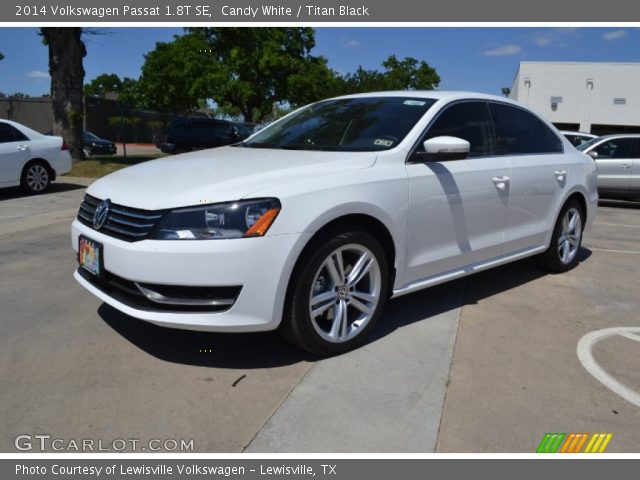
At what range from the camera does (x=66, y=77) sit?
46.4ft

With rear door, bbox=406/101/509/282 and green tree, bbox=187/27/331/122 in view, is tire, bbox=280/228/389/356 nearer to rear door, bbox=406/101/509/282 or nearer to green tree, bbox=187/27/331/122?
rear door, bbox=406/101/509/282

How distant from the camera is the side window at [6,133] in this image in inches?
382

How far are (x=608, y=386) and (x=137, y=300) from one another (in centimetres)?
268

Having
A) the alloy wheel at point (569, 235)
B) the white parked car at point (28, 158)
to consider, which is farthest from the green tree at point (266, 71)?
the alloy wheel at point (569, 235)

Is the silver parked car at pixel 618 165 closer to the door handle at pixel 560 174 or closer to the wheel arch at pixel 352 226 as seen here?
the door handle at pixel 560 174

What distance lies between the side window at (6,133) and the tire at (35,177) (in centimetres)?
52

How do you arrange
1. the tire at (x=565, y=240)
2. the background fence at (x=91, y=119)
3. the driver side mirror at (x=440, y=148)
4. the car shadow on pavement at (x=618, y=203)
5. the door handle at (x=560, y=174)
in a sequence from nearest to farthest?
the driver side mirror at (x=440, y=148) → the door handle at (x=560, y=174) → the tire at (x=565, y=240) → the car shadow on pavement at (x=618, y=203) → the background fence at (x=91, y=119)

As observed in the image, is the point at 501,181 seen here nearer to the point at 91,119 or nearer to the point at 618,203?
the point at 618,203

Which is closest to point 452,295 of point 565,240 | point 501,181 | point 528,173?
point 501,181

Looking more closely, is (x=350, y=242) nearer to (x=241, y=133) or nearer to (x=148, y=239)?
(x=148, y=239)

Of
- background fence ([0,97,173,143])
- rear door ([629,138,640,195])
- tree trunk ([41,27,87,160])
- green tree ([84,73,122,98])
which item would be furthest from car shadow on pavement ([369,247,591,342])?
green tree ([84,73,122,98])

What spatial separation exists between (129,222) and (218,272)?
0.65 meters

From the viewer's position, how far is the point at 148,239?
2971 millimetres

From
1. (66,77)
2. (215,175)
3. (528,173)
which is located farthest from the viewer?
(66,77)
